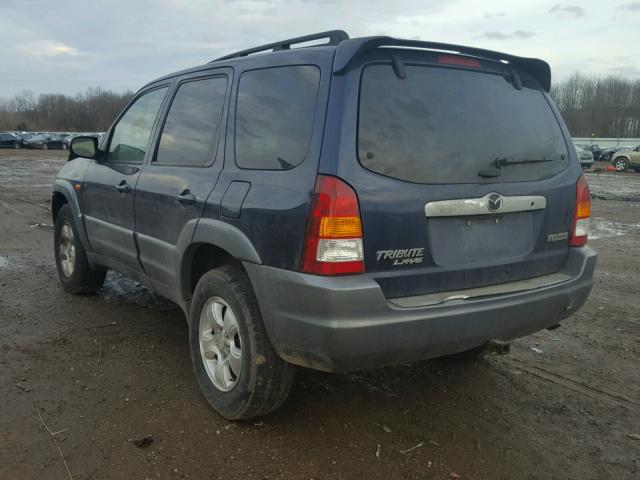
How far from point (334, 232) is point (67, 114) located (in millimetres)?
113779

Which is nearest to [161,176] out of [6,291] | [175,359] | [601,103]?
[175,359]

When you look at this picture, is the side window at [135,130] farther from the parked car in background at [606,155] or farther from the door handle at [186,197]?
the parked car in background at [606,155]

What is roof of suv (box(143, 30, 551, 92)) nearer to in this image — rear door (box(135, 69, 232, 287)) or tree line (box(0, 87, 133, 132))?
rear door (box(135, 69, 232, 287))

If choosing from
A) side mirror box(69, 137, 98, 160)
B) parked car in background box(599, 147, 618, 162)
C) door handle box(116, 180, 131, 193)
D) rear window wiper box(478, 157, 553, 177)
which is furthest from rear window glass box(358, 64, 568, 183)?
parked car in background box(599, 147, 618, 162)

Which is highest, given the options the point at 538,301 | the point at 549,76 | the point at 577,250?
the point at 549,76

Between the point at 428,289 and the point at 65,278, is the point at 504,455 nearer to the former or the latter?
the point at 428,289

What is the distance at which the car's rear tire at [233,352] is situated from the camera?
2.73 meters

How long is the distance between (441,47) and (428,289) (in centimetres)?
119

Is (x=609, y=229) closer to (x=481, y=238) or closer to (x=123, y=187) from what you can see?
(x=481, y=238)

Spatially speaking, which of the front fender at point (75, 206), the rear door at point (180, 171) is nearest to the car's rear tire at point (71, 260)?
the front fender at point (75, 206)

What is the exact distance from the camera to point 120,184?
405cm

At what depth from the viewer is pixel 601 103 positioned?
7775 cm

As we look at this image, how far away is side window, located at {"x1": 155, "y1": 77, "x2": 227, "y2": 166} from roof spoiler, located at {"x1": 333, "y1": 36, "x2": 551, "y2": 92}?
0.97 metres

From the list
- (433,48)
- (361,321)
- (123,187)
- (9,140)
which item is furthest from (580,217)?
(9,140)
